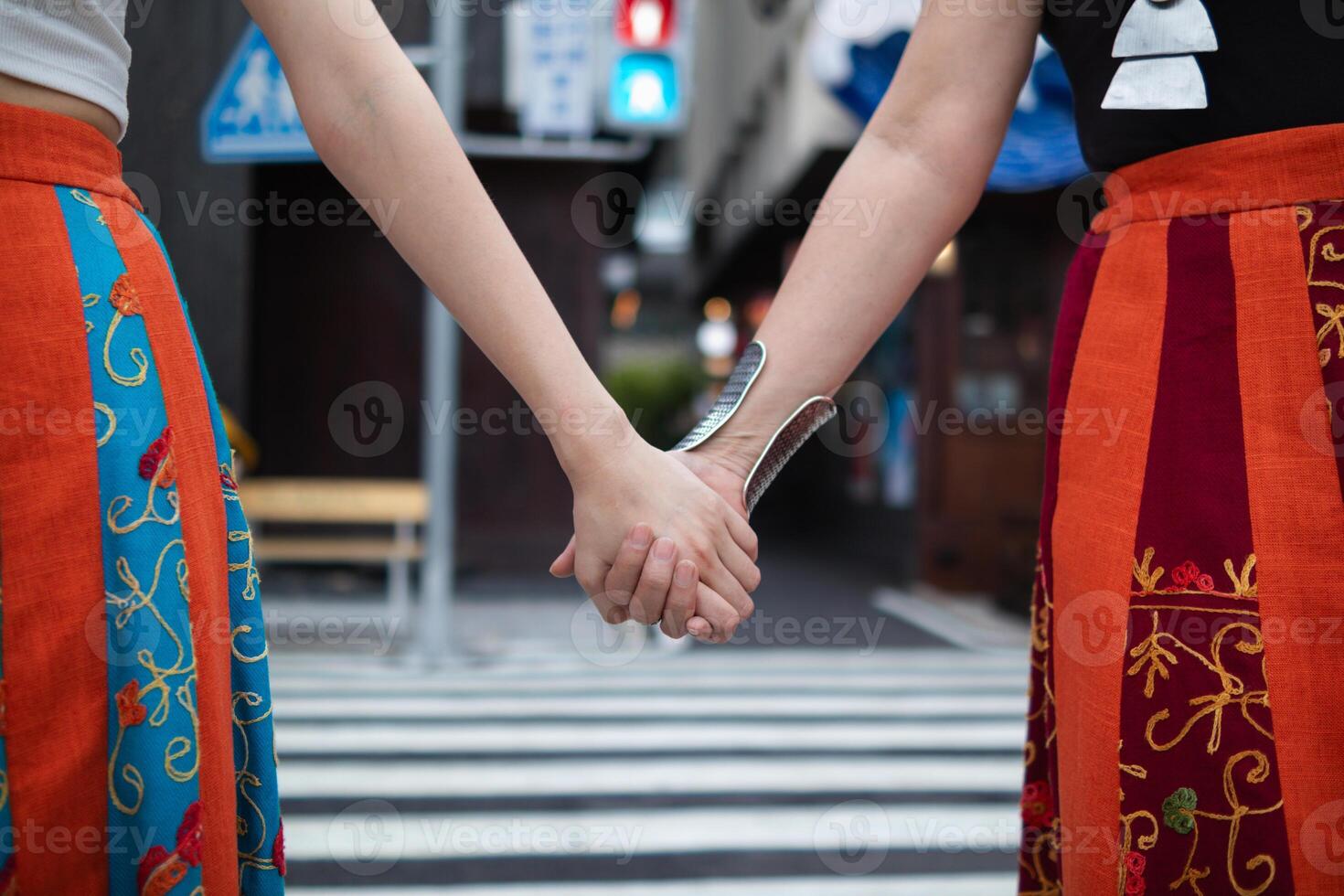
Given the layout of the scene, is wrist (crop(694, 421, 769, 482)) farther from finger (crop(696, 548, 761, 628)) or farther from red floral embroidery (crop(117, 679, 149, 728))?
red floral embroidery (crop(117, 679, 149, 728))

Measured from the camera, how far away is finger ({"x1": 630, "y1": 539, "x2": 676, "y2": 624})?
122 centimetres

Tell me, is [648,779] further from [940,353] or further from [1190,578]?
[940,353]

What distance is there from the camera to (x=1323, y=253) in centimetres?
88

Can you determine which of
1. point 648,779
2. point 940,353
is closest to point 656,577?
point 648,779

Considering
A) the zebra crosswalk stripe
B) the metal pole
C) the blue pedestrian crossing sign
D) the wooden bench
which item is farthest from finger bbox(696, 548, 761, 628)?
the wooden bench

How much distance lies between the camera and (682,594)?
1.24m

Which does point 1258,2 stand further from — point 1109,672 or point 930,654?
point 930,654

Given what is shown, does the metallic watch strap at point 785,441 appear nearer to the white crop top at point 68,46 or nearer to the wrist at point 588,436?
the wrist at point 588,436

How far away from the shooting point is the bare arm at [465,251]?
41.6 inches

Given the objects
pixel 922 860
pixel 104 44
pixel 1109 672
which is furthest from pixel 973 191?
pixel 922 860

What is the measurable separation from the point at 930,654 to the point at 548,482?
376 cm

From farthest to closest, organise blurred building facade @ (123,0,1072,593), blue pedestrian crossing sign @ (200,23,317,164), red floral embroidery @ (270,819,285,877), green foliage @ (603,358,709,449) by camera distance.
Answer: green foliage @ (603,358,709,449)
blurred building facade @ (123,0,1072,593)
blue pedestrian crossing sign @ (200,23,317,164)
red floral embroidery @ (270,819,285,877)

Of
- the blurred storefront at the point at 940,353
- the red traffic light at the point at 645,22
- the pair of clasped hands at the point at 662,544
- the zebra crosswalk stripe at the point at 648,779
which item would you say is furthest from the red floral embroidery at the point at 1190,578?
the red traffic light at the point at 645,22

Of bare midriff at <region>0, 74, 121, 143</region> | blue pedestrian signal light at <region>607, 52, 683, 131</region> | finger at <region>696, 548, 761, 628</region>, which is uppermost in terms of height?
blue pedestrian signal light at <region>607, 52, 683, 131</region>
